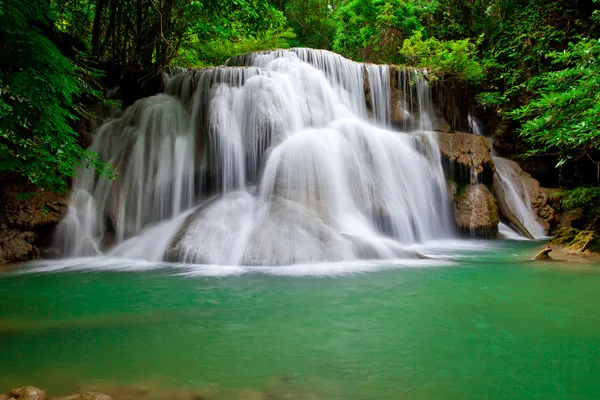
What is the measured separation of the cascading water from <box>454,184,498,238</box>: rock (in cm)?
34

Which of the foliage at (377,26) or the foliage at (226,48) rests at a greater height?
the foliage at (377,26)

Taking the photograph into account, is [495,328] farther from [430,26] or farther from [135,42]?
[430,26]

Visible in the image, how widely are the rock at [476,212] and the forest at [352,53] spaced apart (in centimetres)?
184

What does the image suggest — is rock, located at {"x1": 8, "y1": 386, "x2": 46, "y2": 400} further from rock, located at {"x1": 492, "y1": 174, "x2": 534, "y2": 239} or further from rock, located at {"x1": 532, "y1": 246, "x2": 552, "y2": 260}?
rock, located at {"x1": 492, "y1": 174, "x2": 534, "y2": 239}

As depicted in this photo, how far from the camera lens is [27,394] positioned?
218cm

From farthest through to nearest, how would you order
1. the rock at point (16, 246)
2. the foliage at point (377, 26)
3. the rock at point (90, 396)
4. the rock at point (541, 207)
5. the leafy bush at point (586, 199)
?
the foliage at point (377, 26) → the rock at point (541, 207) → the leafy bush at point (586, 199) → the rock at point (16, 246) → the rock at point (90, 396)

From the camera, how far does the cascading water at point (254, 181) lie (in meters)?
7.06

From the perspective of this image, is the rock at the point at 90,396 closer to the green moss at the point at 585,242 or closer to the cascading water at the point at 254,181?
the cascading water at the point at 254,181

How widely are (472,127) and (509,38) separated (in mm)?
3413

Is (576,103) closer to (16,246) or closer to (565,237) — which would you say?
(565,237)

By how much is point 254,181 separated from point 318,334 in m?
5.88

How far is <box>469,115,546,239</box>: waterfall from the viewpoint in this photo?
1150 cm

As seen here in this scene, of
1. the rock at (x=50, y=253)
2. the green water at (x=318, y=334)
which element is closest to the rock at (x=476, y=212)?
the green water at (x=318, y=334)

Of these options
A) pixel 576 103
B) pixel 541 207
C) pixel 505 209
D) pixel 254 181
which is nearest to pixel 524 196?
pixel 541 207
